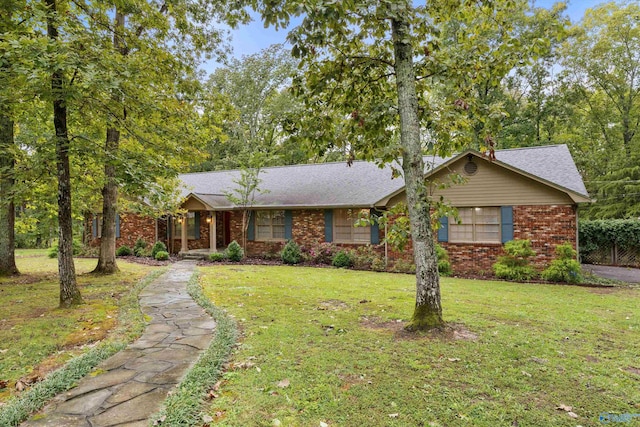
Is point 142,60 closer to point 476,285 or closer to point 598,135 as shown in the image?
point 476,285

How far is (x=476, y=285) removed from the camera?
9727mm

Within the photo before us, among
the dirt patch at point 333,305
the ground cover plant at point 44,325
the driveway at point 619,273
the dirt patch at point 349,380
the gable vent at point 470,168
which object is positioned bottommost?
the driveway at point 619,273

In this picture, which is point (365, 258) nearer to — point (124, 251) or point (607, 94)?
point (124, 251)

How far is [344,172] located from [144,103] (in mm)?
10791

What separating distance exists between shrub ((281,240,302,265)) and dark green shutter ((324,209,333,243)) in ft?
4.06

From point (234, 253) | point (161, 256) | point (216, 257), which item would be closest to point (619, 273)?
point (234, 253)

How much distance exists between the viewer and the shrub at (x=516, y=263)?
10.8 m

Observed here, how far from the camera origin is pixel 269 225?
16.0m

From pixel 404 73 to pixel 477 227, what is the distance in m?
8.41

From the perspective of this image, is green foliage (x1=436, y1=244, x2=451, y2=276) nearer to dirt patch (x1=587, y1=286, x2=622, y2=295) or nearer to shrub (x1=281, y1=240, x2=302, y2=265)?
dirt patch (x1=587, y1=286, x2=622, y2=295)

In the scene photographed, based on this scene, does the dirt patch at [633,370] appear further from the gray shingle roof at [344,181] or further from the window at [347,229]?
the window at [347,229]

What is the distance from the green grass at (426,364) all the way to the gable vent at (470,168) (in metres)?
5.42

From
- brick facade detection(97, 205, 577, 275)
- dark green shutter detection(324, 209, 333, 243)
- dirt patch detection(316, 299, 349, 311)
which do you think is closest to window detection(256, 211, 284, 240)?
brick facade detection(97, 205, 577, 275)

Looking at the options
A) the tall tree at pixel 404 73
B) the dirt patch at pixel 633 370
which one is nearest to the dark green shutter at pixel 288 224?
the tall tree at pixel 404 73
